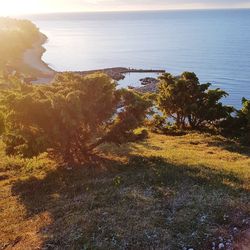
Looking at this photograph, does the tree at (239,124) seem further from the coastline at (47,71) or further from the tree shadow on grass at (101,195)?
the coastline at (47,71)

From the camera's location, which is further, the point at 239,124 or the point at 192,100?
the point at 192,100

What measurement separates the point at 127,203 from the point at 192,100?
88.1ft

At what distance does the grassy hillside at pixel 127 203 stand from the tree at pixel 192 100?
14953 millimetres

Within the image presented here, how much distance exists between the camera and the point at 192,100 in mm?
43062

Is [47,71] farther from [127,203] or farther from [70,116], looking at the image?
[127,203]

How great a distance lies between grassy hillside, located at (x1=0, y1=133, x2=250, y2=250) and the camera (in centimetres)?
1498

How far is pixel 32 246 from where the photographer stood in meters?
15.1

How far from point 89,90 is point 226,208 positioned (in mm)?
10721

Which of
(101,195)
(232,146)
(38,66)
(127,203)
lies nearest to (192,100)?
(232,146)

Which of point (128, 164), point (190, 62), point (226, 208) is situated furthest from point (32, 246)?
point (190, 62)

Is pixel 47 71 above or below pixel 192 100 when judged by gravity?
below

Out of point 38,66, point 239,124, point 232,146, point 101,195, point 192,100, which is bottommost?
point 38,66

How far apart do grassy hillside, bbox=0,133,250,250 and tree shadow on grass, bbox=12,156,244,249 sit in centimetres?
4

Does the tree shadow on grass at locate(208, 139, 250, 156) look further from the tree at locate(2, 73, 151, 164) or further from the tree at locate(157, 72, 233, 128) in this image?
the tree at locate(2, 73, 151, 164)
